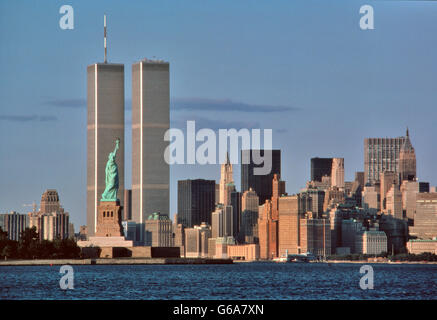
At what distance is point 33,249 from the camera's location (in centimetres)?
19200

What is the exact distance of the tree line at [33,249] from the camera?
191 metres

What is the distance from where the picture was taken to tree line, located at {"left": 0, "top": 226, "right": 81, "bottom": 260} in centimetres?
19088

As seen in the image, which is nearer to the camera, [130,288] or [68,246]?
[130,288]
